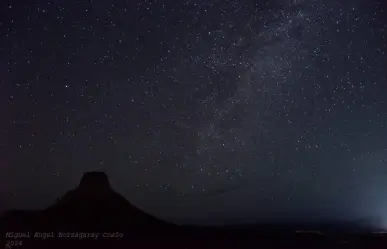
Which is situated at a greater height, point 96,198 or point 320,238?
point 96,198

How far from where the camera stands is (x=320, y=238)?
11.0 feet

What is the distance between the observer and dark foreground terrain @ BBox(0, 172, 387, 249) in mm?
3289

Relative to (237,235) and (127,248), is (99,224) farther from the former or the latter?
(237,235)

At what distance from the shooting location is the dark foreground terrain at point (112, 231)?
3.29 metres

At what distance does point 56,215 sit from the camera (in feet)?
10.9

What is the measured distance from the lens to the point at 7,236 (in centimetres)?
328

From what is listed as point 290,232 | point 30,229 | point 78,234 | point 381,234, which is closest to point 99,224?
point 78,234

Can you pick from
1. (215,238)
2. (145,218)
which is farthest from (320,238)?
(145,218)

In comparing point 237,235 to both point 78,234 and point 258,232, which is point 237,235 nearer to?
point 258,232

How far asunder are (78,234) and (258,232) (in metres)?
1.27

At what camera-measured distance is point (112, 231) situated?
3.33 meters

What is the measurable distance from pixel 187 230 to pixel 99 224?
24.4 inches

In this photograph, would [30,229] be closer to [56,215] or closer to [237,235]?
[56,215]

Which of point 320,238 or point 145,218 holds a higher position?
point 145,218
